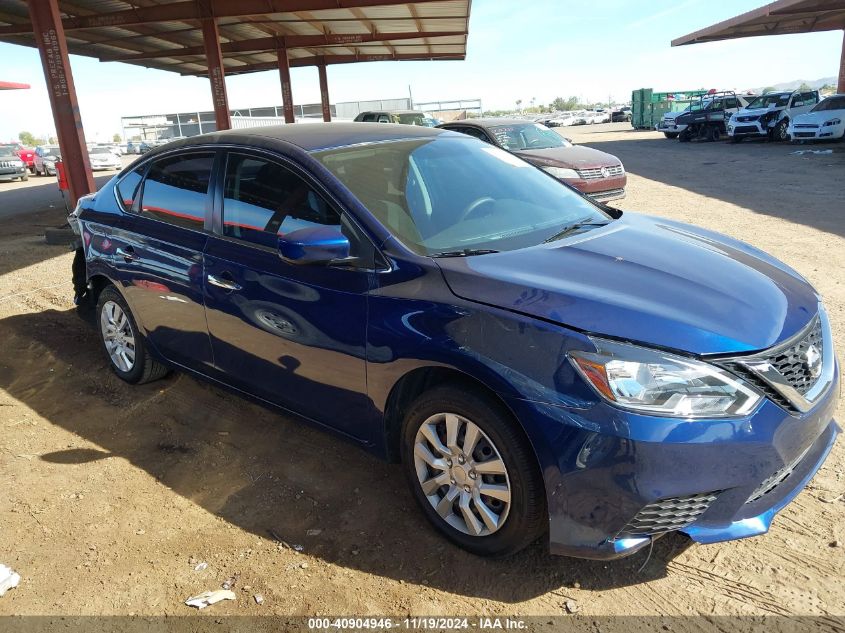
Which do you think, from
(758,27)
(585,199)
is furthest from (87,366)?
(758,27)

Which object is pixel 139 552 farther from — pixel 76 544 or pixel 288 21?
pixel 288 21

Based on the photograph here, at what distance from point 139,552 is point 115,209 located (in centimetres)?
244

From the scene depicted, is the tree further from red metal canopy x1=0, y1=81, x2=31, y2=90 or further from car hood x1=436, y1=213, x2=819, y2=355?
car hood x1=436, y1=213, x2=819, y2=355

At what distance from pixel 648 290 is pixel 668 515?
833 millimetres

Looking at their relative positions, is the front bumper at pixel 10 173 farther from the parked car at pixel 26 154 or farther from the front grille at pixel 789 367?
the front grille at pixel 789 367

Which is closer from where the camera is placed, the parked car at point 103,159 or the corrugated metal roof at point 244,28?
the corrugated metal roof at point 244,28

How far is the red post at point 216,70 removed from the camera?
15459 mm

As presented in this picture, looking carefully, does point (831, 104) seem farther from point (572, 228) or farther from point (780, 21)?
point (572, 228)

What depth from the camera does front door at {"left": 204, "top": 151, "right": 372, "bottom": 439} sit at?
9.46 feet

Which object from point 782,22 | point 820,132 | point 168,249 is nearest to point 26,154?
point 168,249

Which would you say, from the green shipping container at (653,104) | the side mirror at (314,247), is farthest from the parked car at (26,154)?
the green shipping container at (653,104)

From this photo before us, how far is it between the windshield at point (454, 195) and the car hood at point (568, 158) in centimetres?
672

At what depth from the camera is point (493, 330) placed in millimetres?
2357

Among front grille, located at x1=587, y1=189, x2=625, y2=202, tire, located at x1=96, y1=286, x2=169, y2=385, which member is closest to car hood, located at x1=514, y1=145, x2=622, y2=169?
front grille, located at x1=587, y1=189, x2=625, y2=202
